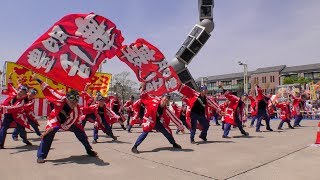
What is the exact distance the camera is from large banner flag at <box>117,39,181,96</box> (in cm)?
1194

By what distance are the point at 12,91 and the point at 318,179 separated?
8.06 meters

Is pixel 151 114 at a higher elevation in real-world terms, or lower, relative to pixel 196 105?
lower

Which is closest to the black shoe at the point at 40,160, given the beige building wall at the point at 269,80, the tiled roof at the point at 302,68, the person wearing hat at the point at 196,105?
the person wearing hat at the point at 196,105

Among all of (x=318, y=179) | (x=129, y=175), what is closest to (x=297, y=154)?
(x=318, y=179)

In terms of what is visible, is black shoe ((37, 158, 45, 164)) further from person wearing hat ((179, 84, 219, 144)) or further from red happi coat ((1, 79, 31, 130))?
person wearing hat ((179, 84, 219, 144))

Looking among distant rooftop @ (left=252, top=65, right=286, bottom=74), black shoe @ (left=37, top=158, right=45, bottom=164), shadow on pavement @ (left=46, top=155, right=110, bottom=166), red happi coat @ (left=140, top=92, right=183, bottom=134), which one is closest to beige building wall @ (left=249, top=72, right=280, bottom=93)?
distant rooftop @ (left=252, top=65, right=286, bottom=74)

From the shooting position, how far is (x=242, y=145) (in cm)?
866

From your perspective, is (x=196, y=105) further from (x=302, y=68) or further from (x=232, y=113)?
(x=302, y=68)

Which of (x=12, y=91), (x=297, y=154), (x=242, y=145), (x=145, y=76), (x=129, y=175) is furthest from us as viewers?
(x=145, y=76)

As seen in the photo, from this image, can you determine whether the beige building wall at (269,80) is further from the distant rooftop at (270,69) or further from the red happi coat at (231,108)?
the red happi coat at (231,108)

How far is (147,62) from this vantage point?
39.7 ft

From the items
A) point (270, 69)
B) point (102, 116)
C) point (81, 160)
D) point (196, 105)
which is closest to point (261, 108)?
point (196, 105)

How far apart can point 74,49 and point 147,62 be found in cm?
366

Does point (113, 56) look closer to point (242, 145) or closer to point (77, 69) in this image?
point (77, 69)
